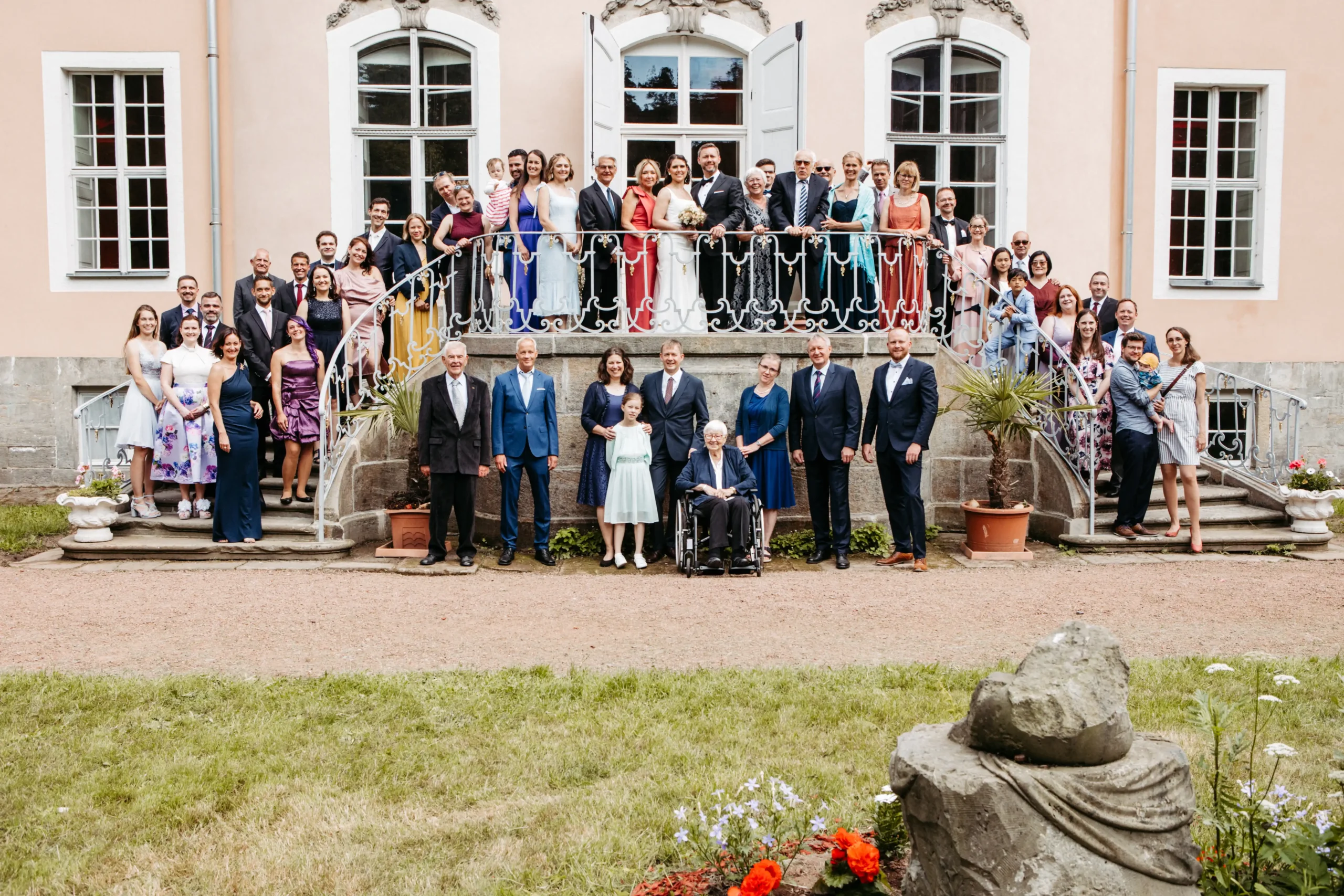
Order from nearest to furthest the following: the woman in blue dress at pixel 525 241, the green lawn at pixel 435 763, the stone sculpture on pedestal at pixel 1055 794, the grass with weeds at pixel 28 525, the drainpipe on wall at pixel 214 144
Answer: the stone sculpture on pedestal at pixel 1055 794, the green lawn at pixel 435 763, the grass with weeds at pixel 28 525, the woman in blue dress at pixel 525 241, the drainpipe on wall at pixel 214 144

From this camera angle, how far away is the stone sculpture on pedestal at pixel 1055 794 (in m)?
3.04

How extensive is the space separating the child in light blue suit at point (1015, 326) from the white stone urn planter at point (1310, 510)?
2391 millimetres

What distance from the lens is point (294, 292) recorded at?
1050 cm

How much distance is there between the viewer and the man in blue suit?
9.62 metres

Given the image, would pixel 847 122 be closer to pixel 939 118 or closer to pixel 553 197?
pixel 939 118

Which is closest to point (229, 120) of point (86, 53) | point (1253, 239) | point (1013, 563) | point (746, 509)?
point (86, 53)

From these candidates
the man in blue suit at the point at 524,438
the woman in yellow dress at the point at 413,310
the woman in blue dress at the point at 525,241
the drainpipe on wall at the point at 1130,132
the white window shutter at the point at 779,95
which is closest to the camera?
the man in blue suit at the point at 524,438

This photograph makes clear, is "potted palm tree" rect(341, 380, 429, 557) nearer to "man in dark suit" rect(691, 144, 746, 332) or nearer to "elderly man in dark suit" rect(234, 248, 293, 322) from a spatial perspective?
"elderly man in dark suit" rect(234, 248, 293, 322)

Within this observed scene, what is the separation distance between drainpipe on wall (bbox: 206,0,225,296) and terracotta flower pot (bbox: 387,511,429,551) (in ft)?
15.6

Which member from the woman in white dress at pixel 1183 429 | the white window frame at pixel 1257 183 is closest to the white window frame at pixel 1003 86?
the white window frame at pixel 1257 183

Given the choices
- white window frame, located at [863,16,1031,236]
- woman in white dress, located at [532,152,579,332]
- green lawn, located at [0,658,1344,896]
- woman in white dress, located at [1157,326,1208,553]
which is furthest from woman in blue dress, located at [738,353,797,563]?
white window frame, located at [863,16,1031,236]

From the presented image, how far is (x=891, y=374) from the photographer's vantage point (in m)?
9.52

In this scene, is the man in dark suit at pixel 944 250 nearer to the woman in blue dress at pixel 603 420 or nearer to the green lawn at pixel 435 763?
the woman in blue dress at pixel 603 420

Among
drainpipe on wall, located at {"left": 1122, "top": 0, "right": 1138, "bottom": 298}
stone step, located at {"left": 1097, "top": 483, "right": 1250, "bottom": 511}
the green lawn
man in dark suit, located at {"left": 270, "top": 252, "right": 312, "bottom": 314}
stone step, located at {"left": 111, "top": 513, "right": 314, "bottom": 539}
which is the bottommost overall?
the green lawn
